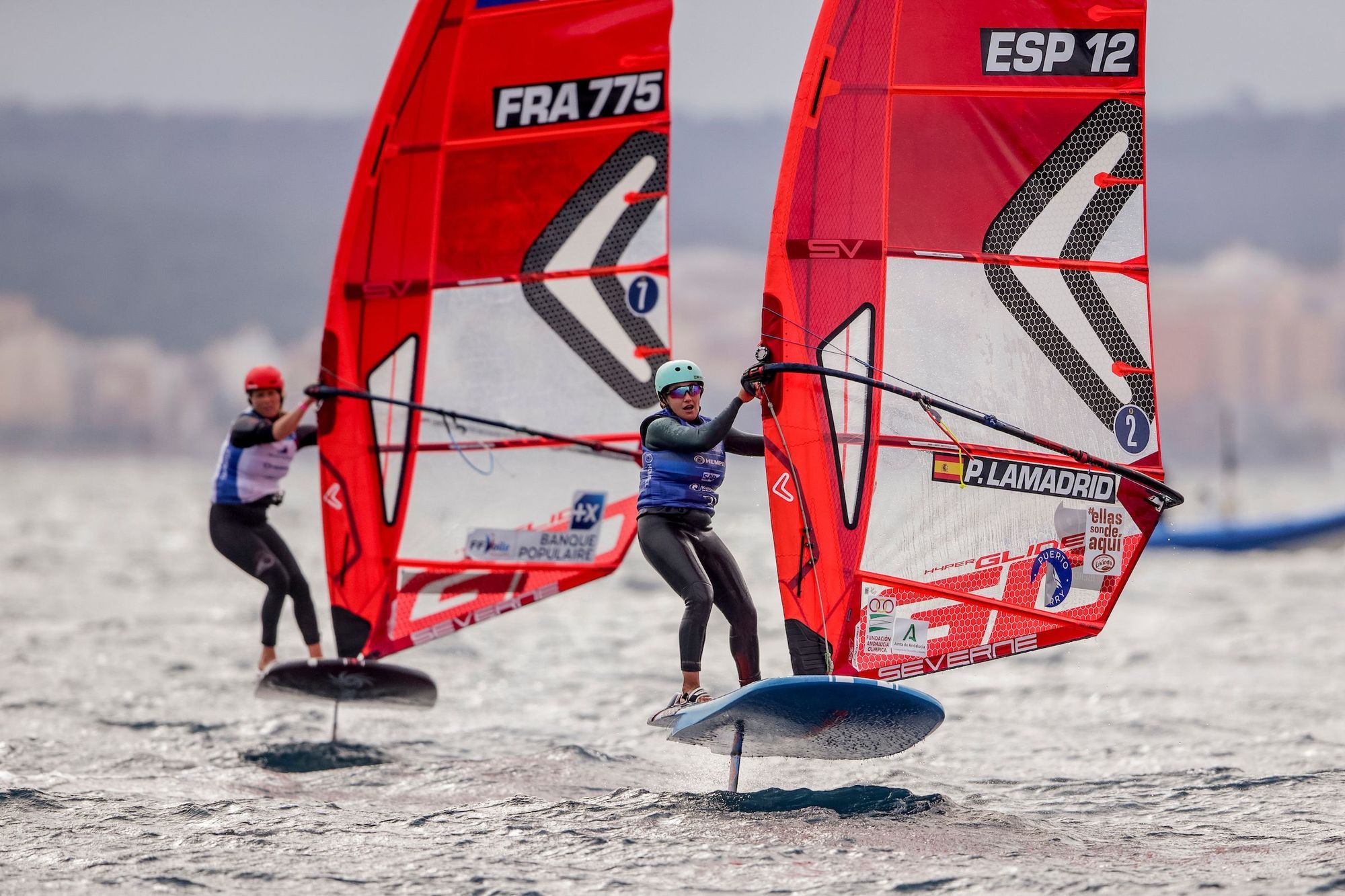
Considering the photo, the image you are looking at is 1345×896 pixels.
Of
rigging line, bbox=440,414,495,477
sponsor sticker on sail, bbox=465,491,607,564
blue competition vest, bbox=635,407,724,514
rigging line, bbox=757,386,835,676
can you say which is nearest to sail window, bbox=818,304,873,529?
rigging line, bbox=757,386,835,676

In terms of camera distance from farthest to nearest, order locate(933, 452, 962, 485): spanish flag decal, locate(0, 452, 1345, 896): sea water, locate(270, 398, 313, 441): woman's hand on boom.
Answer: locate(270, 398, 313, 441): woman's hand on boom, locate(933, 452, 962, 485): spanish flag decal, locate(0, 452, 1345, 896): sea water

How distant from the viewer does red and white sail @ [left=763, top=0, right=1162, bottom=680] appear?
746 cm

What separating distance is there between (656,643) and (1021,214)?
1073cm

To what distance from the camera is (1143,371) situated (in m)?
7.56

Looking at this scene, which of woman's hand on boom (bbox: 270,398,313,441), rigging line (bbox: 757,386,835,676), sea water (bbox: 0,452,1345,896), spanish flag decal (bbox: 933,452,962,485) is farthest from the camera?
woman's hand on boom (bbox: 270,398,313,441)

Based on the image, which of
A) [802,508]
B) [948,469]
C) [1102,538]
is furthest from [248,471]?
[1102,538]

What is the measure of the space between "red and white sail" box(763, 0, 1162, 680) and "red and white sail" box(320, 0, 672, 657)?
2.12 metres

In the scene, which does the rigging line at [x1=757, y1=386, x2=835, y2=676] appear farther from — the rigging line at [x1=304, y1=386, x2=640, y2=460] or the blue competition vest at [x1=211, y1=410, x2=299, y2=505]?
the blue competition vest at [x1=211, y1=410, x2=299, y2=505]

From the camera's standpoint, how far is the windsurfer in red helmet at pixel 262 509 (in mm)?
9031

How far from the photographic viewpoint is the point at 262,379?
898cm

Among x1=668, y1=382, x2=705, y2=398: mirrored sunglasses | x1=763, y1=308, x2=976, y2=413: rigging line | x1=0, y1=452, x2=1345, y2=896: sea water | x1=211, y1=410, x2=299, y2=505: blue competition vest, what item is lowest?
x1=0, y1=452, x2=1345, y2=896: sea water

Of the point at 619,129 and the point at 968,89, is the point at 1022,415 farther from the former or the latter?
the point at 619,129

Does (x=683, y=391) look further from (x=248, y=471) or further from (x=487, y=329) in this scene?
(x=248, y=471)

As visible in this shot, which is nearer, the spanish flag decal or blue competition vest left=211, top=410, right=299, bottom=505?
the spanish flag decal
